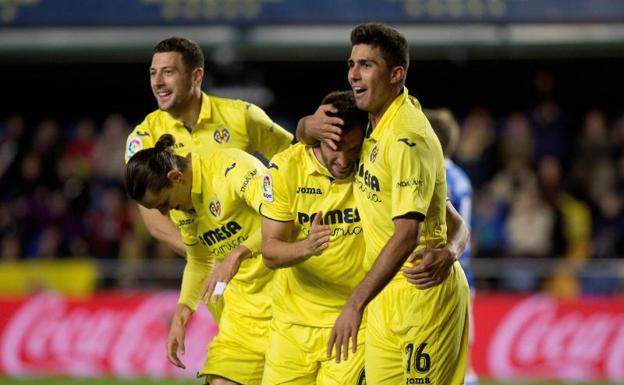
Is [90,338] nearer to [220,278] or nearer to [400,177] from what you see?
[220,278]

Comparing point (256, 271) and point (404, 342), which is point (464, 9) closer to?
point (256, 271)

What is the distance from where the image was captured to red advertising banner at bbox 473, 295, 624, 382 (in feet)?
43.7

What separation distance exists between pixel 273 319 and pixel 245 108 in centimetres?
170

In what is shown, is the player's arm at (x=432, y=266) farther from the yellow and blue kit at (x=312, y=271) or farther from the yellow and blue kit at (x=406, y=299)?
the yellow and blue kit at (x=312, y=271)

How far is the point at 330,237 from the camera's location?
6.65 m

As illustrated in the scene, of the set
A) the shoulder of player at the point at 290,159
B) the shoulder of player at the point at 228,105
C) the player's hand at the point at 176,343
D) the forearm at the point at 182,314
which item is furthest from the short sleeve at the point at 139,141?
the shoulder of player at the point at 290,159

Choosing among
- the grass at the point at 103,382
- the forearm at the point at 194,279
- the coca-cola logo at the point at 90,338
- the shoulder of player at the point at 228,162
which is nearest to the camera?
the shoulder of player at the point at 228,162

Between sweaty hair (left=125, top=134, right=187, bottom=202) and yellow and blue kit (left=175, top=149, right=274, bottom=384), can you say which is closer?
sweaty hair (left=125, top=134, right=187, bottom=202)

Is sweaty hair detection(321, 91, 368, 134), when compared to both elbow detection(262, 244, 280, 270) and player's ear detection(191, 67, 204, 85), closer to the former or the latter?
elbow detection(262, 244, 280, 270)

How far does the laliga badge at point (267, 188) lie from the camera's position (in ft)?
21.6

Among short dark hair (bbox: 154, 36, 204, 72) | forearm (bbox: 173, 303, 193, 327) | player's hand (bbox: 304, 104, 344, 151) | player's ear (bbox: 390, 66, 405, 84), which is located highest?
short dark hair (bbox: 154, 36, 204, 72)

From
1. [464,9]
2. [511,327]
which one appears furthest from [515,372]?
[464,9]

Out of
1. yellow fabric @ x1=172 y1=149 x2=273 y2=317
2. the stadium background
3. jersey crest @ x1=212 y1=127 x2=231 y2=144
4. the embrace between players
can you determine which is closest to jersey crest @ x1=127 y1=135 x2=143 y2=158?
the embrace between players

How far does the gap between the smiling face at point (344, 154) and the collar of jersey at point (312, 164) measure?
0.10 ft
